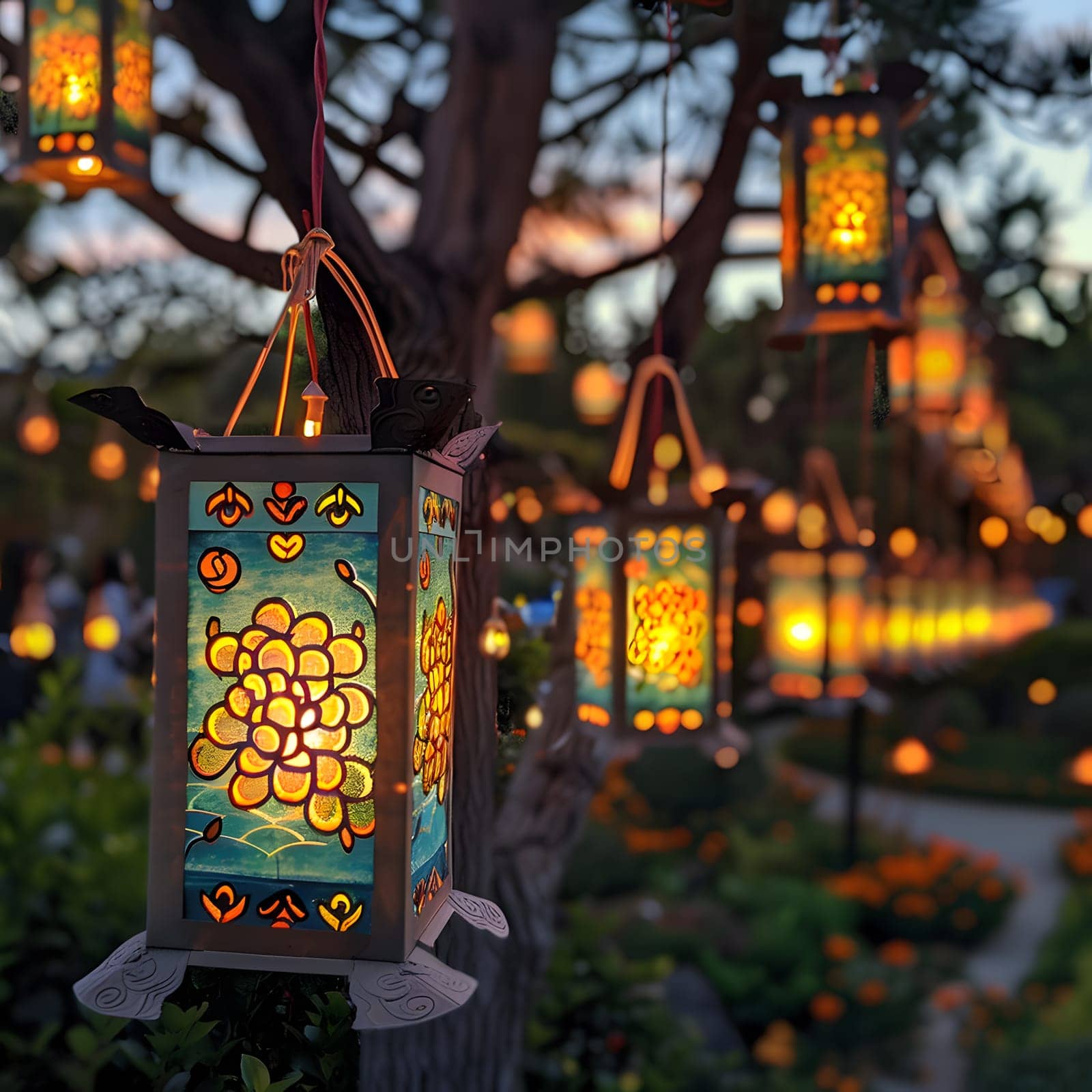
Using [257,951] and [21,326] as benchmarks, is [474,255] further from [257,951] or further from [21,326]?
[21,326]

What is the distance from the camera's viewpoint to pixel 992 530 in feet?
31.1

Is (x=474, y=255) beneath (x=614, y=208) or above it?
beneath

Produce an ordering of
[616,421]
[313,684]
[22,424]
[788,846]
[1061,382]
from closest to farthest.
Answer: [313,684], [616,421], [22,424], [788,846], [1061,382]

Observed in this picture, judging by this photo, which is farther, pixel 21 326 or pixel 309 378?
pixel 21 326

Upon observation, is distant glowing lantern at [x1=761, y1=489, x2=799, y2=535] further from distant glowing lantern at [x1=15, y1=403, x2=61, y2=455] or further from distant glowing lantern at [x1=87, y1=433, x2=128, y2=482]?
distant glowing lantern at [x1=15, y1=403, x2=61, y2=455]

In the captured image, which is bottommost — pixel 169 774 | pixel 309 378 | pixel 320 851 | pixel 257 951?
pixel 257 951

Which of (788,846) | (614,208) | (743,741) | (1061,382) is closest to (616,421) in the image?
(614,208)

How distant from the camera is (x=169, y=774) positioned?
1.50 m

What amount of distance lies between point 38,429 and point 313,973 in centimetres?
337

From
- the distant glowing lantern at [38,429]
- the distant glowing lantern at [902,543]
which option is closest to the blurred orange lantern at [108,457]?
the distant glowing lantern at [38,429]

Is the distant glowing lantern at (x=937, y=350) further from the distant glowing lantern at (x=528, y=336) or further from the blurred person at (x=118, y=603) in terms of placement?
the blurred person at (x=118, y=603)

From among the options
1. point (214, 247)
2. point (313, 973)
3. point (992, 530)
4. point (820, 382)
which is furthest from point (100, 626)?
point (992, 530)

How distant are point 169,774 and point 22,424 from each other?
3238 mm

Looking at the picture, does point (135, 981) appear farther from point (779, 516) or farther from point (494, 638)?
point (779, 516)
